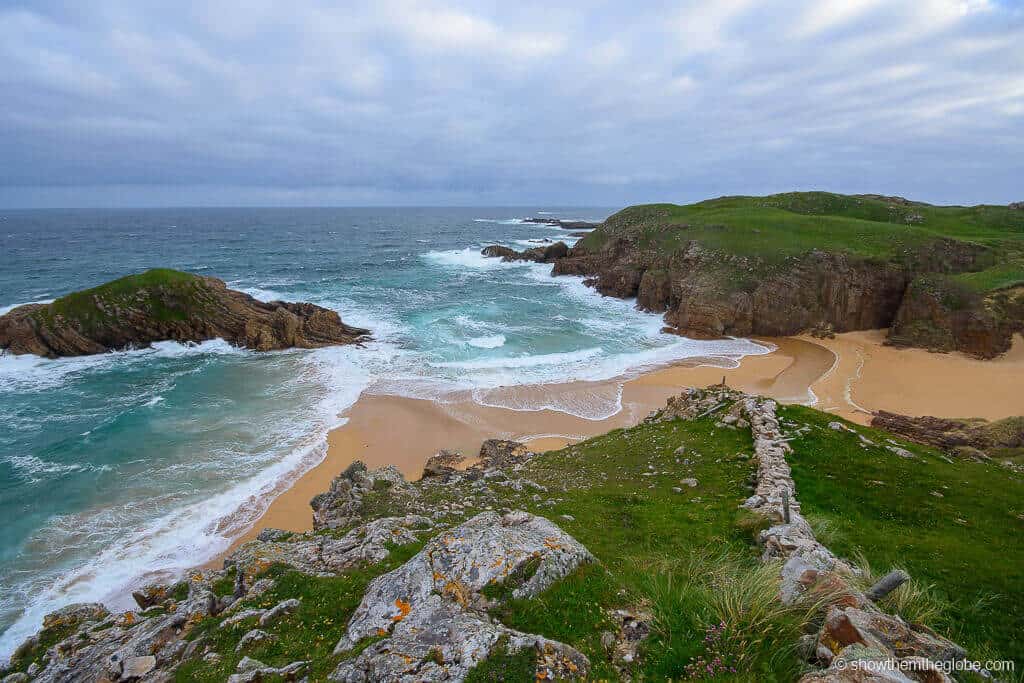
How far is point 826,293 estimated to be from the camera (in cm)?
4400

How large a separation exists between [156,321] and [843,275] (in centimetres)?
6566

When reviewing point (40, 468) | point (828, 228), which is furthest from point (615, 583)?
point (828, 228)

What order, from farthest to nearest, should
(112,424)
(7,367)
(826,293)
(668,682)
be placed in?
1. (826,293)
2. (7,367)
3. (112,424)
4. (668,682)

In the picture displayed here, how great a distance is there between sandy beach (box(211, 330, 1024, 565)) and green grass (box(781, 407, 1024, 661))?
40.2ft

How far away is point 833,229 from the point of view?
51281 mm

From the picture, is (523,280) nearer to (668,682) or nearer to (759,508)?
(759,508)

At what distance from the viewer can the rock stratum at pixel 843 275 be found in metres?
37.2

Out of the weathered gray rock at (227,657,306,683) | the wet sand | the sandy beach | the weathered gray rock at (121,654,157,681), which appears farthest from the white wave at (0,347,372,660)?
the wet sand

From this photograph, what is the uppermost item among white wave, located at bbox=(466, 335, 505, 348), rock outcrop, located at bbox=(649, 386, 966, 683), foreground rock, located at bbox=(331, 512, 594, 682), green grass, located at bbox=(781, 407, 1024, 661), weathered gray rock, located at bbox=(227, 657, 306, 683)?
rock outcrop, located at bbox=(649, 386, 966, 683)

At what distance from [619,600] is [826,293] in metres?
47.5

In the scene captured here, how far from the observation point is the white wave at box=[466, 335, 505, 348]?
4172 cm

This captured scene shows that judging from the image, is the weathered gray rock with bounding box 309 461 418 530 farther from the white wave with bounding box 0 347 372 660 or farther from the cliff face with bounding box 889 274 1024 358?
the cliff face with bounding box 889 274 1024 358

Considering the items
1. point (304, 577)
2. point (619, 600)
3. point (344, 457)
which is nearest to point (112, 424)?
point (344, 457)

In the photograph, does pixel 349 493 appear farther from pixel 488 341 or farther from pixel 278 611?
pixel 488 341
